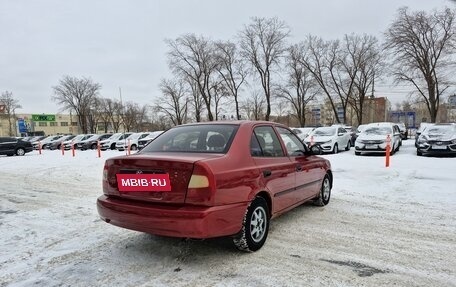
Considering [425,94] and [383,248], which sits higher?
[425,94]

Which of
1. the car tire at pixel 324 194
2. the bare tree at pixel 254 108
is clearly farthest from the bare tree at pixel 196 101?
the car tire at pixel 324 194

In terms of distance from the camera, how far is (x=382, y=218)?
18.5 feet

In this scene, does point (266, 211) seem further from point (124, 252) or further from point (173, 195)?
point (124, 252)

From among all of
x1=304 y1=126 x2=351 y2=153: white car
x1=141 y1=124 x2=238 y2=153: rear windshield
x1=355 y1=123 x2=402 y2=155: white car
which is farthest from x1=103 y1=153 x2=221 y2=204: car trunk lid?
x1=304 y1=126 x2=351 y2=153: white car

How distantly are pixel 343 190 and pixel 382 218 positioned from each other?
94.3 inches

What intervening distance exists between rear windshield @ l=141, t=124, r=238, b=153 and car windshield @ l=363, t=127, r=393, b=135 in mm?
14684

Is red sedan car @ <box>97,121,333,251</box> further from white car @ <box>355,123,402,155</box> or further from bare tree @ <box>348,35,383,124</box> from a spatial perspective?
bare tree @ <box>348,35,383,124</box>

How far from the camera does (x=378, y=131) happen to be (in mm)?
17531

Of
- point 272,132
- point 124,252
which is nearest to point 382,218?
point 272,132

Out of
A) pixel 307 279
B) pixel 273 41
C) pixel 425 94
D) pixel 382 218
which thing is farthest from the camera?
pixel 273 41

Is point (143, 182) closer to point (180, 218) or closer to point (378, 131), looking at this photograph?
point (180, 218)

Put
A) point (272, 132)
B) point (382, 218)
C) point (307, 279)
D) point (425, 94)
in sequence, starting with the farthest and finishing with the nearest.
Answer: point (425, 94) < point (382, 218) < point (272, 132) < point (307, 279)

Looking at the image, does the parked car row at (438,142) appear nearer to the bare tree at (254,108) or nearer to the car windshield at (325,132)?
the car windshield at (325,132)

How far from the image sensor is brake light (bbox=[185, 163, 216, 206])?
3.49 meters
